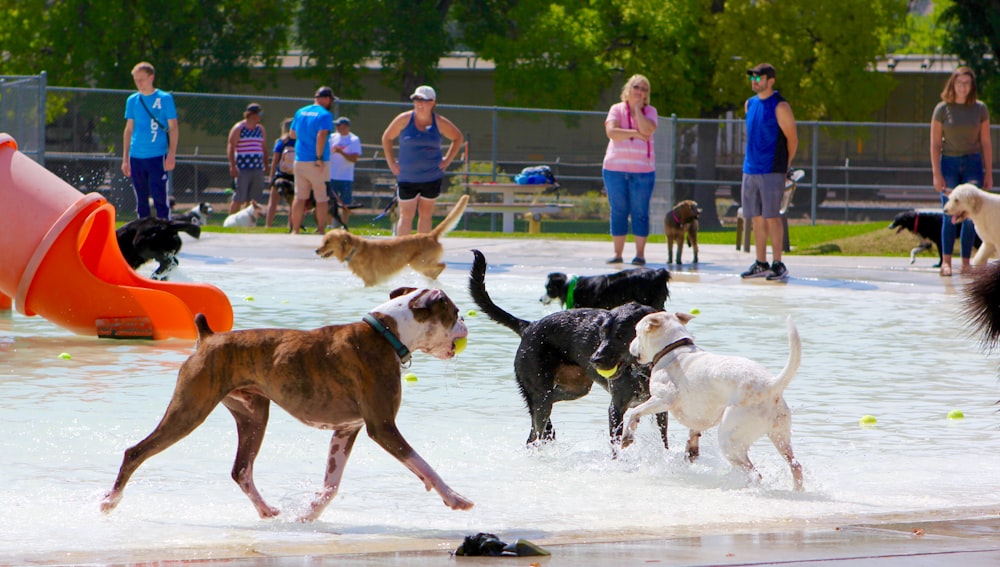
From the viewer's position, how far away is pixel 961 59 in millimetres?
31922

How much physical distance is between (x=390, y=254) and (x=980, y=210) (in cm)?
555

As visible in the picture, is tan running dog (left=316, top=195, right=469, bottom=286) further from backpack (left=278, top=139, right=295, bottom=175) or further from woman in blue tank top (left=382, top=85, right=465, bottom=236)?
backpack (left=278, top=139, right=295, bottom=175)

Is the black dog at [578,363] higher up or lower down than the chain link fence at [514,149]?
lower down

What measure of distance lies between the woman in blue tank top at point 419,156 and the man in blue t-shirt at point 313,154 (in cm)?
314

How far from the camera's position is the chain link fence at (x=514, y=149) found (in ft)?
72.5

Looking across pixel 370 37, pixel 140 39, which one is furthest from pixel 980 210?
pixel 140 39

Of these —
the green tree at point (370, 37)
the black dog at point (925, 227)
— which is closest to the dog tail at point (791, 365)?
the black dog at point (925, 227)

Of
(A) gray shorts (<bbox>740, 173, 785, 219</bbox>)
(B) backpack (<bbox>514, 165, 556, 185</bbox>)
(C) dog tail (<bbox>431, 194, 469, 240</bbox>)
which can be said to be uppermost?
(B) backpack (<bbox>514, 165, 556, 185</bbox>)

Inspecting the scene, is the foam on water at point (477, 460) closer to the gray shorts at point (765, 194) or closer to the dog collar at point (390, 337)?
the dog collar at point (390, 337)

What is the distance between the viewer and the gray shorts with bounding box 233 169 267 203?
70.8ft

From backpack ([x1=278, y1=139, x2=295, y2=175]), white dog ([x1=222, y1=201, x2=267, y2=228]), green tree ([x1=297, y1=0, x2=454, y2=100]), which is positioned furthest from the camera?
Answer: green tree ([x1=297, y1=0, x2=454, y2=100])

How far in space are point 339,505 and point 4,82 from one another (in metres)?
14.4

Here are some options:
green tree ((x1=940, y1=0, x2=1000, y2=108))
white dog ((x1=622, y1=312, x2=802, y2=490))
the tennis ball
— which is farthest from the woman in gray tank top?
green tree ((x1=940, y1=0, x2=1000, y2=108))

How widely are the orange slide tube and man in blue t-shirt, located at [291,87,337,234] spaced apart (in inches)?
291
